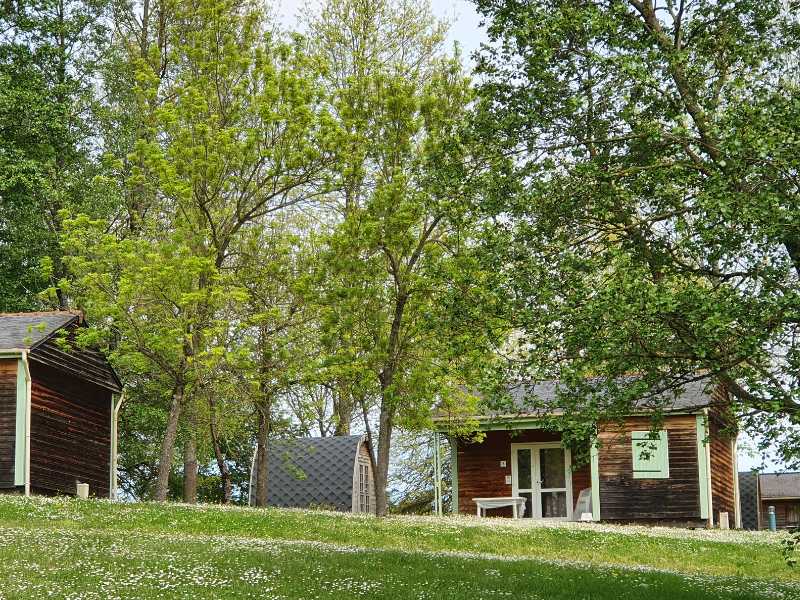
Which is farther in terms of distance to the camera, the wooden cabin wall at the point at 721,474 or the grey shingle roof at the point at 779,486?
the grey shingle roof at the point at 779,486

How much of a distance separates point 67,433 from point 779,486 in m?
37.7

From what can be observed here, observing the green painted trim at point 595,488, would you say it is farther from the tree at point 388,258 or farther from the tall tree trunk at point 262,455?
the tall tree trunk at point 262,455

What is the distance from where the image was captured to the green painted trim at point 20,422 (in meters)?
29.5

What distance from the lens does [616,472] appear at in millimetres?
34125

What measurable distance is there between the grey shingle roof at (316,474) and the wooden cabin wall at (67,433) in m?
7.21

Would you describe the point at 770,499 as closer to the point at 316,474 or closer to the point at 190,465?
the point at 316,474

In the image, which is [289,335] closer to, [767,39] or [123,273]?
[123,273]

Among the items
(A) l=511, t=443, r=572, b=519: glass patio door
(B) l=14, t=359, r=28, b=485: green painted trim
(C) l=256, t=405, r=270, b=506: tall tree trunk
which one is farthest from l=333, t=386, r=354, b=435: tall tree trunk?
(B) l=14, t=359, r=28, b=485: green painted trim

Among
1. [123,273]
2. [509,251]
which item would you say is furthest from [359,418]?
[509,251]

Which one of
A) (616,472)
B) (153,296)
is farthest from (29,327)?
(616,472)

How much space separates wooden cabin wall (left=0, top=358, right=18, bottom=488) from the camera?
29.5 meters

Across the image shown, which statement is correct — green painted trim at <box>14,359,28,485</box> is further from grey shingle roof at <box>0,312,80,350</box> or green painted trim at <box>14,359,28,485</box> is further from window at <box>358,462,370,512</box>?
window at <box>358,462,370,512</box>

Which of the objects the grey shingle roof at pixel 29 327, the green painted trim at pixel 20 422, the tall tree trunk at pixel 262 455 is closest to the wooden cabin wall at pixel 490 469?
the tall tree trunk at pixel 262 455

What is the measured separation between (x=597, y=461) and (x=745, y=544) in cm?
919
